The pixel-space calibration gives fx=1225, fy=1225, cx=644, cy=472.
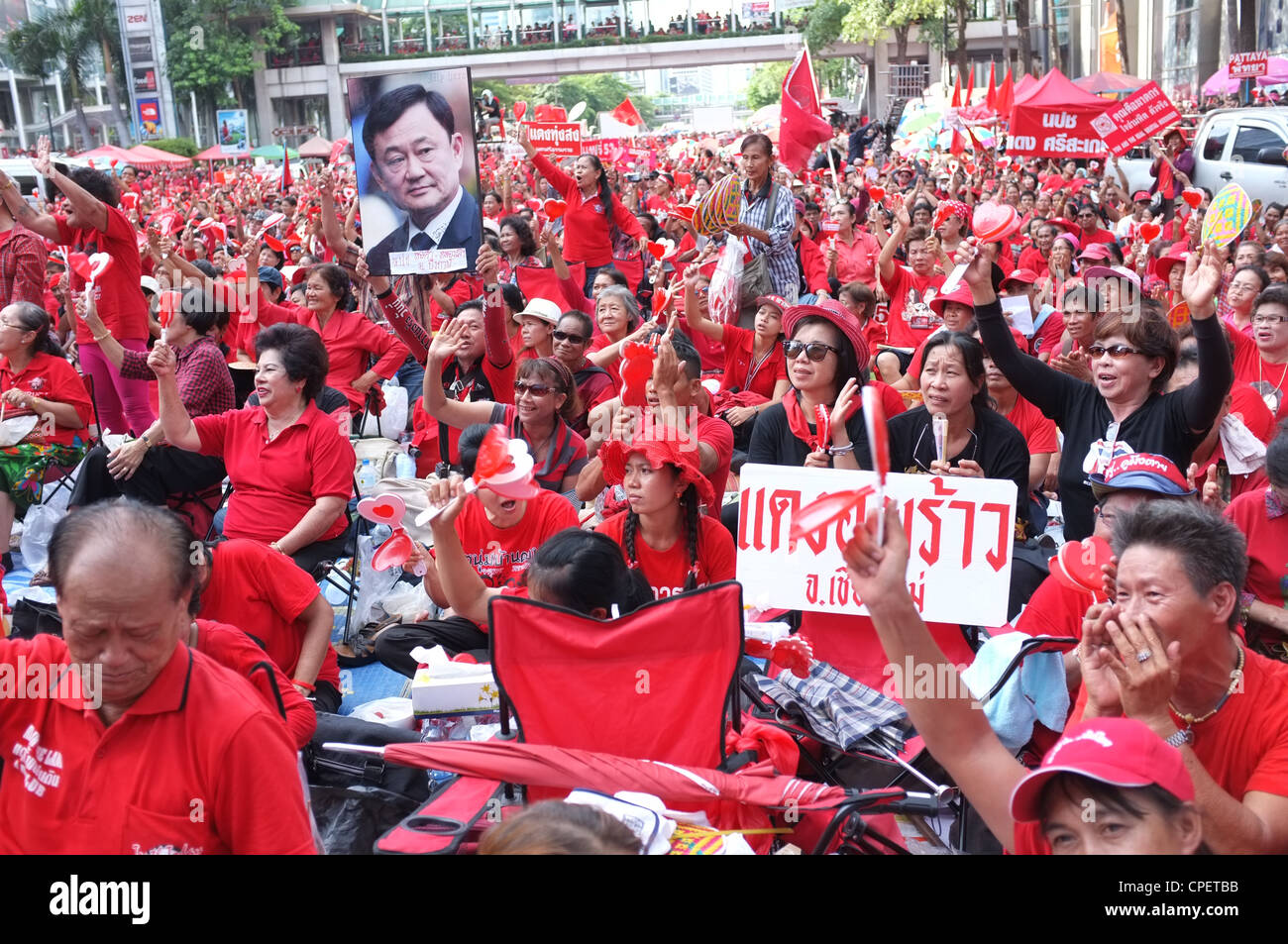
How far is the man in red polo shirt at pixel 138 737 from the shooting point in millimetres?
2111

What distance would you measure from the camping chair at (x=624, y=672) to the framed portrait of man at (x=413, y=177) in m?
3.71

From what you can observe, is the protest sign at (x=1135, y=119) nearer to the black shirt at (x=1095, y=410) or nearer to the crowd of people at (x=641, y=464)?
the crowd of people at (x=641, y=464)

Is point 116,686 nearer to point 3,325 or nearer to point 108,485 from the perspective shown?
point 108,485

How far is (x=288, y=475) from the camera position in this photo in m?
4.99

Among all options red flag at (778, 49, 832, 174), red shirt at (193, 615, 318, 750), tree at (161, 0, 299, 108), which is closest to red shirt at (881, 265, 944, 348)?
red flag at (778, 49, 832, 174)

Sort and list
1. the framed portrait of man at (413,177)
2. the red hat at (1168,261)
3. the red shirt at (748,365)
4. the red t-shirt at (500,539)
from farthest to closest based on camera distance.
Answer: the red hat at (1168,261) → the red shirt at (748,365) → the framed portrait of man at (413,177) → the red t-shirt at (500,539)

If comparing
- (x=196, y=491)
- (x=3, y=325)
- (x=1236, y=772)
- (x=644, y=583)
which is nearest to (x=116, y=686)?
(x=644, y=583)

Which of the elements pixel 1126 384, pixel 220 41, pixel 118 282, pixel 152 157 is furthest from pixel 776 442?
pixel 220 41

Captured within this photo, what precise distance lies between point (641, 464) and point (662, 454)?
0.07 metres

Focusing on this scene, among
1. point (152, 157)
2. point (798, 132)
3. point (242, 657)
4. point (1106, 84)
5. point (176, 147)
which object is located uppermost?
point (176, 147)

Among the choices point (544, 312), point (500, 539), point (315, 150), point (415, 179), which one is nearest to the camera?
point (500, 539)

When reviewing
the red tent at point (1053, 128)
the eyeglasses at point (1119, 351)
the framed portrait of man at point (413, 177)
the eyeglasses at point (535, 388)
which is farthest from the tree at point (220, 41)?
the eyeglasses at point (1119, 351)

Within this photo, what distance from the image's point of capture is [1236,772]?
2.38 m

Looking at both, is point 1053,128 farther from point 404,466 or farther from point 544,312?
point 404,466
